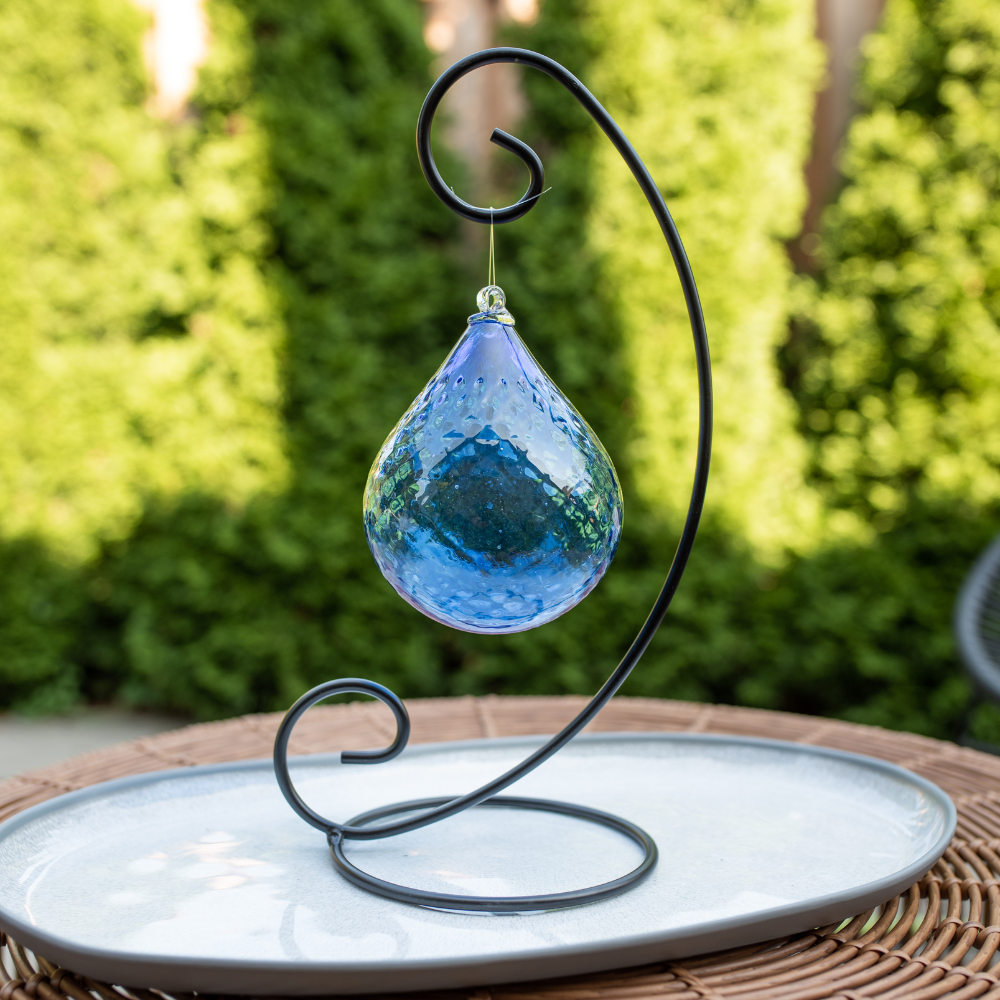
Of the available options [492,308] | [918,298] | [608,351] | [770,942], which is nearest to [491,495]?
[492,308]

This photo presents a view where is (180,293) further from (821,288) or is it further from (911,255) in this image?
(911,255)

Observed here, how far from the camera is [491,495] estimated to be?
942 mm

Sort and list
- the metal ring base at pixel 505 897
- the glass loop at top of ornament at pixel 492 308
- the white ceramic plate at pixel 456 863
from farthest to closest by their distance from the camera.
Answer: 1. the glass loop at top of ornament at pixel 492 308
2. the metal ring base at pixel 505 897
3. the white ceramic plate at pixel 456 863

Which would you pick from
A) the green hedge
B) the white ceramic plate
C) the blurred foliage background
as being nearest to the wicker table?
the white ceramic plate

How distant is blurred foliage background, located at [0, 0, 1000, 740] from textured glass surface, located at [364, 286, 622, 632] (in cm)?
237

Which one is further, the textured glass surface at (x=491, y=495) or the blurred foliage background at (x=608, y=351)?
the blurred foliage background at (x=608, y=351)

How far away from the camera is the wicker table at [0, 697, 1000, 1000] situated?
0.80 meters

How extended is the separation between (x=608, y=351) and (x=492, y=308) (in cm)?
246

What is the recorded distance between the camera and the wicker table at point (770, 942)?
0.80 metres

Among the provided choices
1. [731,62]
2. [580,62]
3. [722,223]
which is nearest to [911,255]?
[722,223]

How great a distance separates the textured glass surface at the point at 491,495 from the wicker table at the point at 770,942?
0.38 m

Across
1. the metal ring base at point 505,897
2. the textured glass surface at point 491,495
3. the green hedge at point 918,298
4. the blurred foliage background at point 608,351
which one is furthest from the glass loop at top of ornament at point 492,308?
the green hedge at point 918,298

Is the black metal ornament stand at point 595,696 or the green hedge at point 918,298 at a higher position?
the green hedge at point 918,298

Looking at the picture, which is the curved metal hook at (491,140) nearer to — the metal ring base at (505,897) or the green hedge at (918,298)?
the metal ring base at (505,897)
